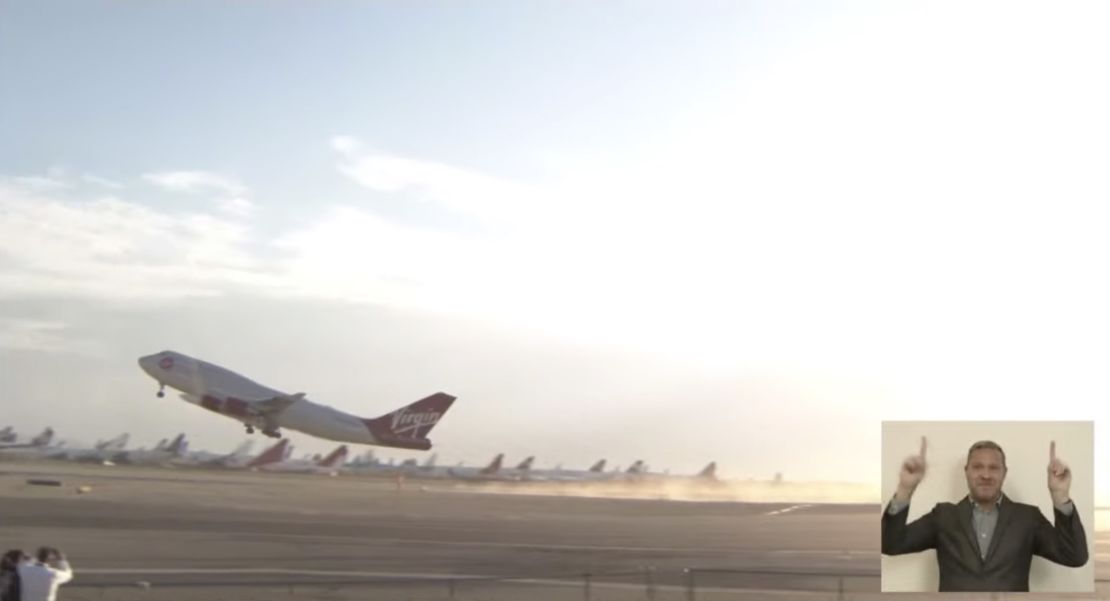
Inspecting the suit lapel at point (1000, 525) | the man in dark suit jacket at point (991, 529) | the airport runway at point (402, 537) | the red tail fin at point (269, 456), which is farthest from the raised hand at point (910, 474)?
the red tail fin at point (269, 456)

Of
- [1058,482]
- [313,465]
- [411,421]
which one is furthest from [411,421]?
[1058,482]

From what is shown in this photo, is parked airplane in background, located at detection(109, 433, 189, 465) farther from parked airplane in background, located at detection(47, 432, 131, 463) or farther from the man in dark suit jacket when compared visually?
the man in dark suit jacket

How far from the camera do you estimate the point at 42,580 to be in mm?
12336

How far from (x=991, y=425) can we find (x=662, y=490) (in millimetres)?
4838

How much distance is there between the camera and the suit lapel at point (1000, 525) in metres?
16.3

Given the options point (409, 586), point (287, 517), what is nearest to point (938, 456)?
point (409, 586)

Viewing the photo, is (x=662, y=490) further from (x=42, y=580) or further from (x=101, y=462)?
(x=42, y=580)

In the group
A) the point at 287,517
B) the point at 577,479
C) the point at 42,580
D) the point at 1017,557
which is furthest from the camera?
the point at 577,479

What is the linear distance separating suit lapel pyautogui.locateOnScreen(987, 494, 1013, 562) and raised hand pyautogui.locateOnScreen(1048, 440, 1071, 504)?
652 millimetres

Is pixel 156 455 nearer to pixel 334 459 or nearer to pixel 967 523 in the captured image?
pixel 334 459

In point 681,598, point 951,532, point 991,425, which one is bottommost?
point 681,598

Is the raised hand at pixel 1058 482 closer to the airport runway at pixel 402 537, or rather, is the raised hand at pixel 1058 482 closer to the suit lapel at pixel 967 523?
the suit lapel at pixel 967 523

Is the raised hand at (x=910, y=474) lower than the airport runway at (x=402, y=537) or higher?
higher

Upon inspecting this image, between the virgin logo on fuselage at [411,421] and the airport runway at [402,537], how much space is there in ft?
3.15
